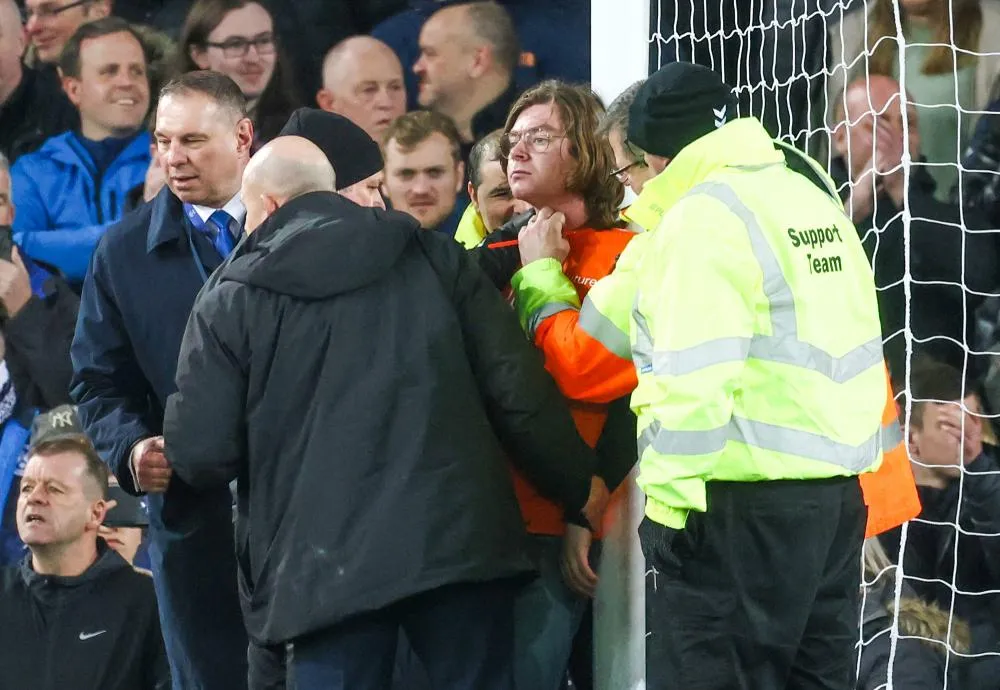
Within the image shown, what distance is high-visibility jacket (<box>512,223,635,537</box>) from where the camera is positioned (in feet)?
7.16

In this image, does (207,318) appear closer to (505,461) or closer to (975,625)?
(505,461)

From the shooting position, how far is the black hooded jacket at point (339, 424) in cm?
185

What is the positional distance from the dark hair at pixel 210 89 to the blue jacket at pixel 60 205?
1283 mm

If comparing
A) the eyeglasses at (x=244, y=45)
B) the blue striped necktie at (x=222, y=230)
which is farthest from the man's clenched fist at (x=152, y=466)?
the eyeglasses at (x=244, y=45)

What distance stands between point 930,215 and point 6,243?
8.54 ft

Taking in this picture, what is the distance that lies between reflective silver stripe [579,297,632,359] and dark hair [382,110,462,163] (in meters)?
1.76

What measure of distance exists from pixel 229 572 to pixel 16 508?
4.69 feet

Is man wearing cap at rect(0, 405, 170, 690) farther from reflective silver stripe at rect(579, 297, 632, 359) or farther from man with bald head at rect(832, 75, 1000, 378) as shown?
man with bald head at rect(832, 75, 1000, 378)

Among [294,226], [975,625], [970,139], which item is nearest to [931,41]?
[970,139]

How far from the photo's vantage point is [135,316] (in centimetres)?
247

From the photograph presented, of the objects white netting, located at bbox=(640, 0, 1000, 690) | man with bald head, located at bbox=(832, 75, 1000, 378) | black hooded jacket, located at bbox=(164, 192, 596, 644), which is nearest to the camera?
black hooded jacket, located at bbox=(164, 192, 596, 644)

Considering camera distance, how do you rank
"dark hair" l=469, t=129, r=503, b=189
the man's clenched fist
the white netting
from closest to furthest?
the man's clenched fist
"dark hair" l=469, t=129, r=503, b=189
the white netting

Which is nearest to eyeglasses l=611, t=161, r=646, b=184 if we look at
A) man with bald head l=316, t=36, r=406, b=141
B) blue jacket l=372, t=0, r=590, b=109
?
blue jacket l=372, t=0, r=590, b=109

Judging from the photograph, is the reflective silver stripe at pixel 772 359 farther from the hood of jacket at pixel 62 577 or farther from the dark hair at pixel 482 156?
the hood of jacket at pixel 62 577
